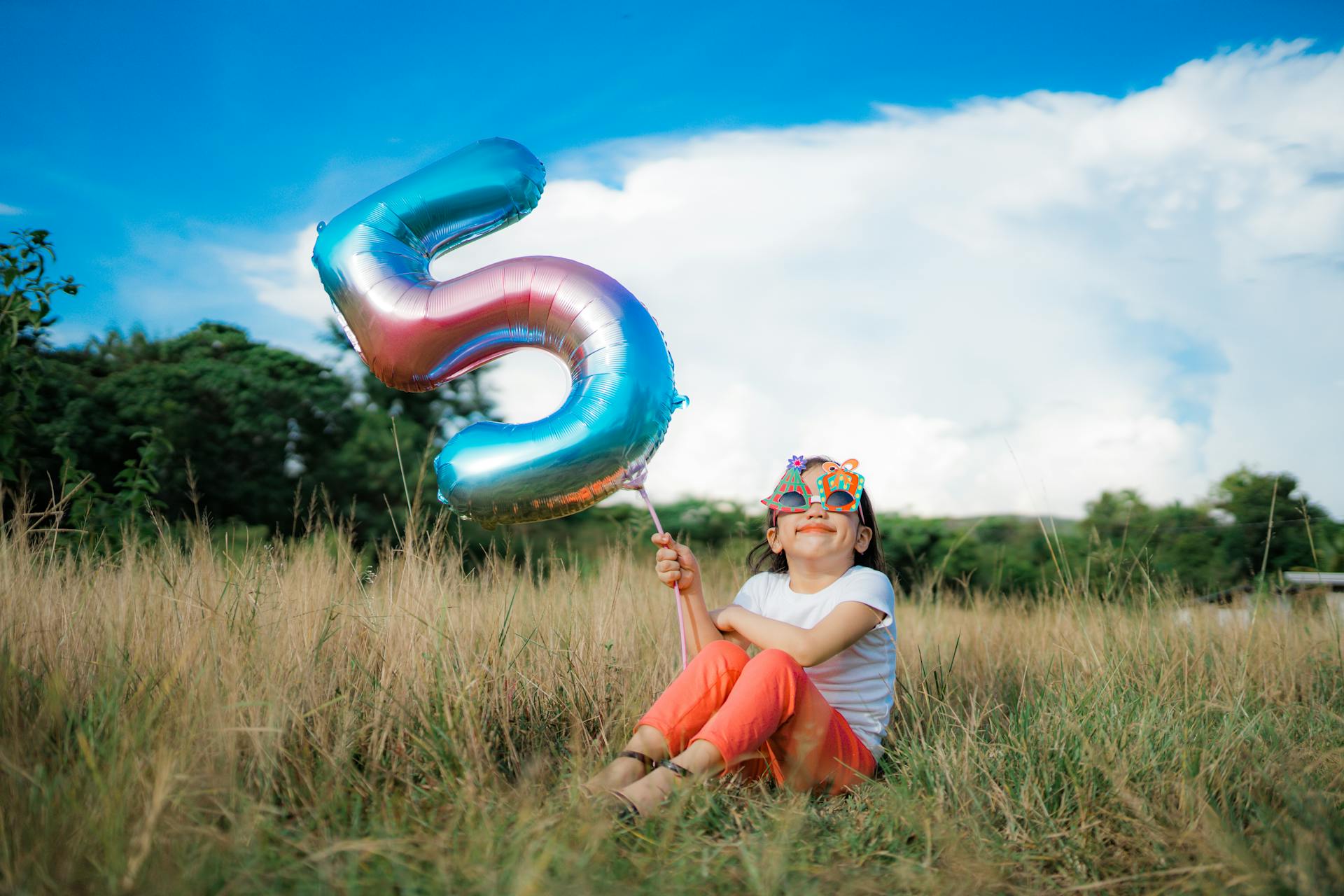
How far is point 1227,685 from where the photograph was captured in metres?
3.65

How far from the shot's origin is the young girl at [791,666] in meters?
2.39

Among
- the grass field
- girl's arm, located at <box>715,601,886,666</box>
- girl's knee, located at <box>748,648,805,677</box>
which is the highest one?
girl's arm, located at <box>715,601,886,666</box>

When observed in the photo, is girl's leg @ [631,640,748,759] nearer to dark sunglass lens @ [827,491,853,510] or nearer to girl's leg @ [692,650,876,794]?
girl's leg @ [692,650,876,794]

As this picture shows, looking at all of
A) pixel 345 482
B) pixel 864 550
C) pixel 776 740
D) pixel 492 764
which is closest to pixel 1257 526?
pixel 864 550

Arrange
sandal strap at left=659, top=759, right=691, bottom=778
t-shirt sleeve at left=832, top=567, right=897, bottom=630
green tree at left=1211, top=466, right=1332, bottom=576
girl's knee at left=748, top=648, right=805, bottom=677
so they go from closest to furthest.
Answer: sandal strap at left=659, top=759, right=691, bottom=778 < girl's knee at left=748, top=648, right=805, bottom=677 < t-shirt sleeve at left=832, top=567, right=897, bottom=630 < green tree at left=1211, top=466, right=1332, bottom=576

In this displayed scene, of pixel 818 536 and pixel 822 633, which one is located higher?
pixel 818 536

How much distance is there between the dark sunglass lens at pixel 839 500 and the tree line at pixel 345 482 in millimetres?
3180

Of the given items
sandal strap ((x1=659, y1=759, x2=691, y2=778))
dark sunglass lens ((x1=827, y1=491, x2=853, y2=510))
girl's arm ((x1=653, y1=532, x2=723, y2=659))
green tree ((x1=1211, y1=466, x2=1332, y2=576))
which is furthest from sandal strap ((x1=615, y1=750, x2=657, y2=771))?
green tree ((x1=1211, y1=466, x2=1332, y2=576))

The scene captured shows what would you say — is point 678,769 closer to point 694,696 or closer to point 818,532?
point 694,696

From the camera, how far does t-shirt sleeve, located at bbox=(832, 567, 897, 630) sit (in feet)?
8.96

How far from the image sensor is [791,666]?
2494 mm

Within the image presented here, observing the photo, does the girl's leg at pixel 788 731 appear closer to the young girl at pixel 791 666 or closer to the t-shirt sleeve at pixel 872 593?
the young girl at pixel 791 666

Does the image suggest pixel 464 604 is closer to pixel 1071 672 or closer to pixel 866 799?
pixel 866 799

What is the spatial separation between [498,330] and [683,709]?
144cm
